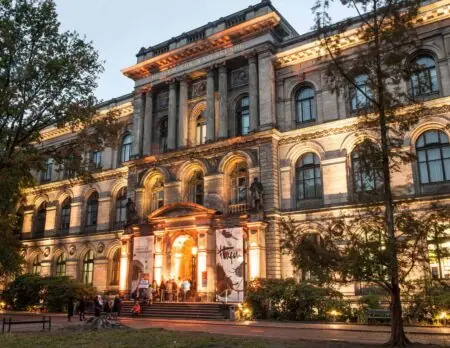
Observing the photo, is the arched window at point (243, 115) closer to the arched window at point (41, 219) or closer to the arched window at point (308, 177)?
the arched window at point (308, 177)

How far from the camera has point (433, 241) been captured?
13398 millimetres

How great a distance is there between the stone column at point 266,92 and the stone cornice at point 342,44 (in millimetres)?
906

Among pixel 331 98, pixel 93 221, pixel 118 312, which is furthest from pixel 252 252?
pixel 93 221

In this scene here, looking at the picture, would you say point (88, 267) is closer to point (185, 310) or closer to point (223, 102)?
point (185, 310)

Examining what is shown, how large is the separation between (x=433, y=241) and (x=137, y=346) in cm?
935

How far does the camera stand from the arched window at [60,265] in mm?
39903

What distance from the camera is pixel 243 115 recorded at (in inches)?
1291

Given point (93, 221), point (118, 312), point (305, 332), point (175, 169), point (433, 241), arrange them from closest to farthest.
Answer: point (433, 241) < point (305, 332) < point (118, 312) < point (175, 169) < point (93, 221)

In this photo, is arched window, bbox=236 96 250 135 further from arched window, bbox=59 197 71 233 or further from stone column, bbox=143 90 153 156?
arched window, bbox=59 197 71 233

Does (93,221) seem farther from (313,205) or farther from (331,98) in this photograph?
(331,98)

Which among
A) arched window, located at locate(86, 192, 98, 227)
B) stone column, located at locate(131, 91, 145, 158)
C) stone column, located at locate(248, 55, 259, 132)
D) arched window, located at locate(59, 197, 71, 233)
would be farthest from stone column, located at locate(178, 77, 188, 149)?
arched window, located at locate(59, 197, 71, 233)

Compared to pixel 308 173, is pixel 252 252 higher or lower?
lower

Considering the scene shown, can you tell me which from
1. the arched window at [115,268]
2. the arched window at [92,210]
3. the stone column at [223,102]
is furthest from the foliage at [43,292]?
the stone column at [223,102]

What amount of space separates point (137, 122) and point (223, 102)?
27.8 ft
